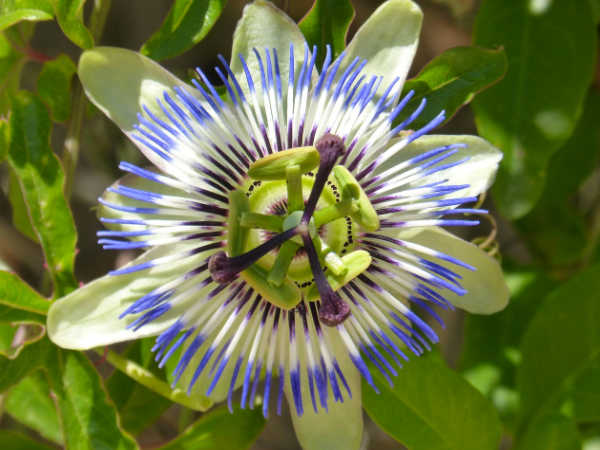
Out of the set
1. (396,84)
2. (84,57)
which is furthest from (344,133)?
(84,57)

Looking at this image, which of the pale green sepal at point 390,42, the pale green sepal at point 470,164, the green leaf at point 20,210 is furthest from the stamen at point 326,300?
the green leaf at point 20,210

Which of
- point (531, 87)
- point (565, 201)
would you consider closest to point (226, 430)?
point (531, 87)

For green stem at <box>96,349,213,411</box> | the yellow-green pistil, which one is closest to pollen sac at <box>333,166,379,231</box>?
the yellow-green pistil

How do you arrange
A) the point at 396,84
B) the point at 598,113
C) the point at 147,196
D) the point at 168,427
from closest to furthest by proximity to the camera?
the point at 147,196, the point at 396,84, the point at 598,113, the point at 168,427

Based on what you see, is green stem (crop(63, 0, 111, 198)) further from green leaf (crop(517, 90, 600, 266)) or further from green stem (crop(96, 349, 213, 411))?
green leaf (crop(517, 90, 600, 266))

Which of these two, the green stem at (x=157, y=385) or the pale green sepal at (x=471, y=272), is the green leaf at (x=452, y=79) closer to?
the pale green sepal at (x=471, y=272)

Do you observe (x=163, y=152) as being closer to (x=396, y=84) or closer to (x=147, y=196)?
(x=147, y=196)

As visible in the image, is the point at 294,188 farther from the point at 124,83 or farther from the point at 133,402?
the point at 133,402
